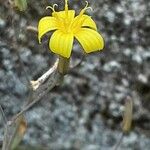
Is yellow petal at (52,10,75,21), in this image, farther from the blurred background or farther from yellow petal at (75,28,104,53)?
the blurred background

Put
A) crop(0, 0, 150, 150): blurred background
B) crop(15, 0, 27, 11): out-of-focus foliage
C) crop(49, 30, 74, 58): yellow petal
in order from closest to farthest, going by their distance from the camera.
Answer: crop(49, 30, 74, 58): yellow petal
crop(15, 0, 27, 11): out-of-focus foliage
crop(0, 0, 150, 150): blurred background

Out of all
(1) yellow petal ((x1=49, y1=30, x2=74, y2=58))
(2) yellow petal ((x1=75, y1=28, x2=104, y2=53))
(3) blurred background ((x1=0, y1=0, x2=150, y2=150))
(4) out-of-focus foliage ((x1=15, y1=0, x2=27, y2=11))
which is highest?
(4) out-of-focus foliage ((x1=15, y1=0, x2=27, y2=11))

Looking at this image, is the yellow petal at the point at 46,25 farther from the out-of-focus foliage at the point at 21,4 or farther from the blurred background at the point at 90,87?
the blurred background at the point at 90,87

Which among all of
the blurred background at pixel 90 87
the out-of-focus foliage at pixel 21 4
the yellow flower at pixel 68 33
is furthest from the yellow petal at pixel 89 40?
the blurred background at pixel 90 87

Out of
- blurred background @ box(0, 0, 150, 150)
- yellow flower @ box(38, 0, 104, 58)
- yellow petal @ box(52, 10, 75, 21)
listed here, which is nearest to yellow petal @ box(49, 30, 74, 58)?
yellow flower @ box(38, 0, 104, 58)

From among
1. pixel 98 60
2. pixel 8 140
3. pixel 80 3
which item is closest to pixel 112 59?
pixel 98 60

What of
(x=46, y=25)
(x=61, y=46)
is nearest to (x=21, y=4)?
(x=46, y=25)

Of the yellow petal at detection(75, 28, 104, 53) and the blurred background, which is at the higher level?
the yellow petal at detection(75, 28, 104, 53)

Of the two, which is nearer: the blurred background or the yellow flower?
the yellow flower
